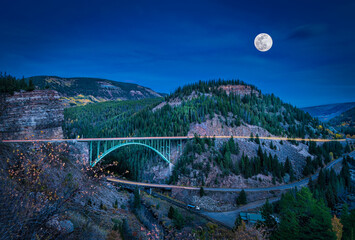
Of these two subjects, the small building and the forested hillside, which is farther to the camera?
the forested hillside

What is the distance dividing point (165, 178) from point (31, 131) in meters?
43.7

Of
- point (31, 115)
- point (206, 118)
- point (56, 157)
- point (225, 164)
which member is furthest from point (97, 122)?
point (56, 157)

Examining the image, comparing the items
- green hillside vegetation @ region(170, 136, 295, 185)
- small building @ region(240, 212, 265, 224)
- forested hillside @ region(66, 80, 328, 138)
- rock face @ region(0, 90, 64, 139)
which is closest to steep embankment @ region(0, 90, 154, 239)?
rock face @ region(0, 90, 64, 139)

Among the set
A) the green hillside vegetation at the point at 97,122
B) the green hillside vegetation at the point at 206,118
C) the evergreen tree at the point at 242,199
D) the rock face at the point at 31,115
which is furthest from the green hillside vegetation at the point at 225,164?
the rock face at the point at 31,115

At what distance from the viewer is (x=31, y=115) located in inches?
1467

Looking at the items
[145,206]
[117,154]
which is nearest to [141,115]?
[117,154]

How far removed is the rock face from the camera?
3422cm

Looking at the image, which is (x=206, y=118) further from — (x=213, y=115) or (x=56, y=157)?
(x=56, y=157)

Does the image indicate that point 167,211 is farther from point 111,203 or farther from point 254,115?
point 254,115

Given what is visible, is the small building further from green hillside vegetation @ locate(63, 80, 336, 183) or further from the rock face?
the rock face

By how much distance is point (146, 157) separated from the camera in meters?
77.7

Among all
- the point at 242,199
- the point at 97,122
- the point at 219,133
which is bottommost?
the point at 242,199

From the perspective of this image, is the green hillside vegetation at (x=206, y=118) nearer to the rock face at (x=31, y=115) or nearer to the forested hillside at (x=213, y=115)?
the forested hillside at (x=213, y=115)

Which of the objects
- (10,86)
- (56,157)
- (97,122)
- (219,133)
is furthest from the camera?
(97,122)
